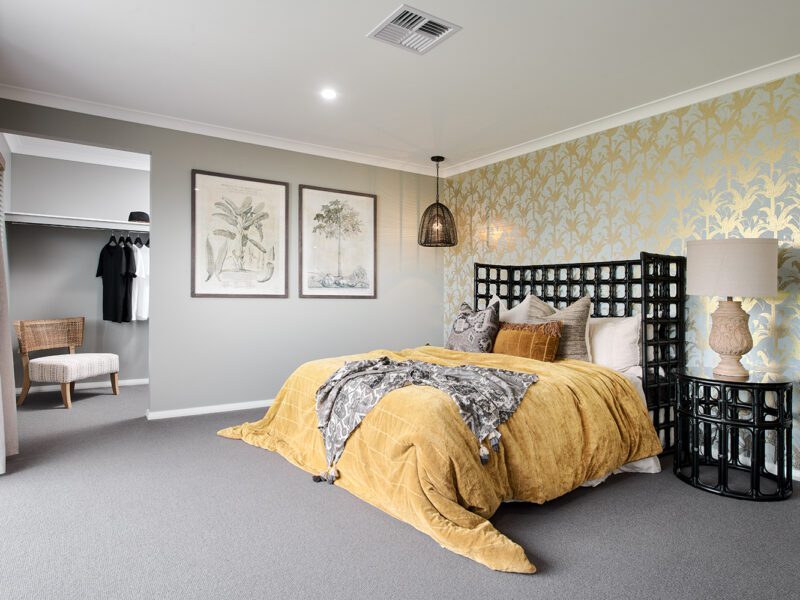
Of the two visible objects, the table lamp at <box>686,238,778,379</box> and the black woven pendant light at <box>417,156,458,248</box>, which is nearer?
the table lamp at <box>686,238,778,379</box>

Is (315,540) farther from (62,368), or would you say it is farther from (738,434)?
(62,368)

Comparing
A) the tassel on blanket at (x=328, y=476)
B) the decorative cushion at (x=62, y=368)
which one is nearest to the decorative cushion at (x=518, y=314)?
the tassel on blanket at (x=328, y=476)

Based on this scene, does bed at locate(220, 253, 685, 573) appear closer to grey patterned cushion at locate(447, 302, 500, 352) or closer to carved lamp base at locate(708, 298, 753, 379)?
grey patterned cushion at locate(447, 302, 500, 352)

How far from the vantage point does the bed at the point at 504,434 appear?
2312mm

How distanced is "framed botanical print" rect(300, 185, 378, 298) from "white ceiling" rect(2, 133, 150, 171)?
188 centimetres

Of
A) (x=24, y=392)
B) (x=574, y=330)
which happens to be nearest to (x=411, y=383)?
(x=574, y=330)

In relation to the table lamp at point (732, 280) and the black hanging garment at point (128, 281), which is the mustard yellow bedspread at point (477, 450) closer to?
the table lamp at point (732, 280)

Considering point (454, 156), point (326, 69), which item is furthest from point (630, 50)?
point (454, 156)

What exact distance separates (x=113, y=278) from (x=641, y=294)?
5.57m

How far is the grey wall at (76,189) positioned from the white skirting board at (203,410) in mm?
2934

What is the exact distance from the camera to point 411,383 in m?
2.83

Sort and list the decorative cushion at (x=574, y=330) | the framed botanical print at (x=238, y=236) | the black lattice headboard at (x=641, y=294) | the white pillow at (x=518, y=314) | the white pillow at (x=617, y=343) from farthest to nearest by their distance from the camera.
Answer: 1. the framed botanical print at (x=238, y=236)
2. the white pillow at (x=518, y=314)
3. the decorative cushion at (x=574, y=330)
4. the white pillow at (x=617, y=343)
5. the black lattice headboard at (x=641, y=294)

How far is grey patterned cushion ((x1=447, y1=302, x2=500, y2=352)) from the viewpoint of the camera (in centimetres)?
399

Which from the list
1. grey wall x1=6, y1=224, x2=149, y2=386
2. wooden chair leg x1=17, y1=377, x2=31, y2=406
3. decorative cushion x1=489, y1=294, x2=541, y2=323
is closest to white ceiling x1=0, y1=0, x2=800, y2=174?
decorative cushion x1=489, y1=294, x2=541, y2=323
